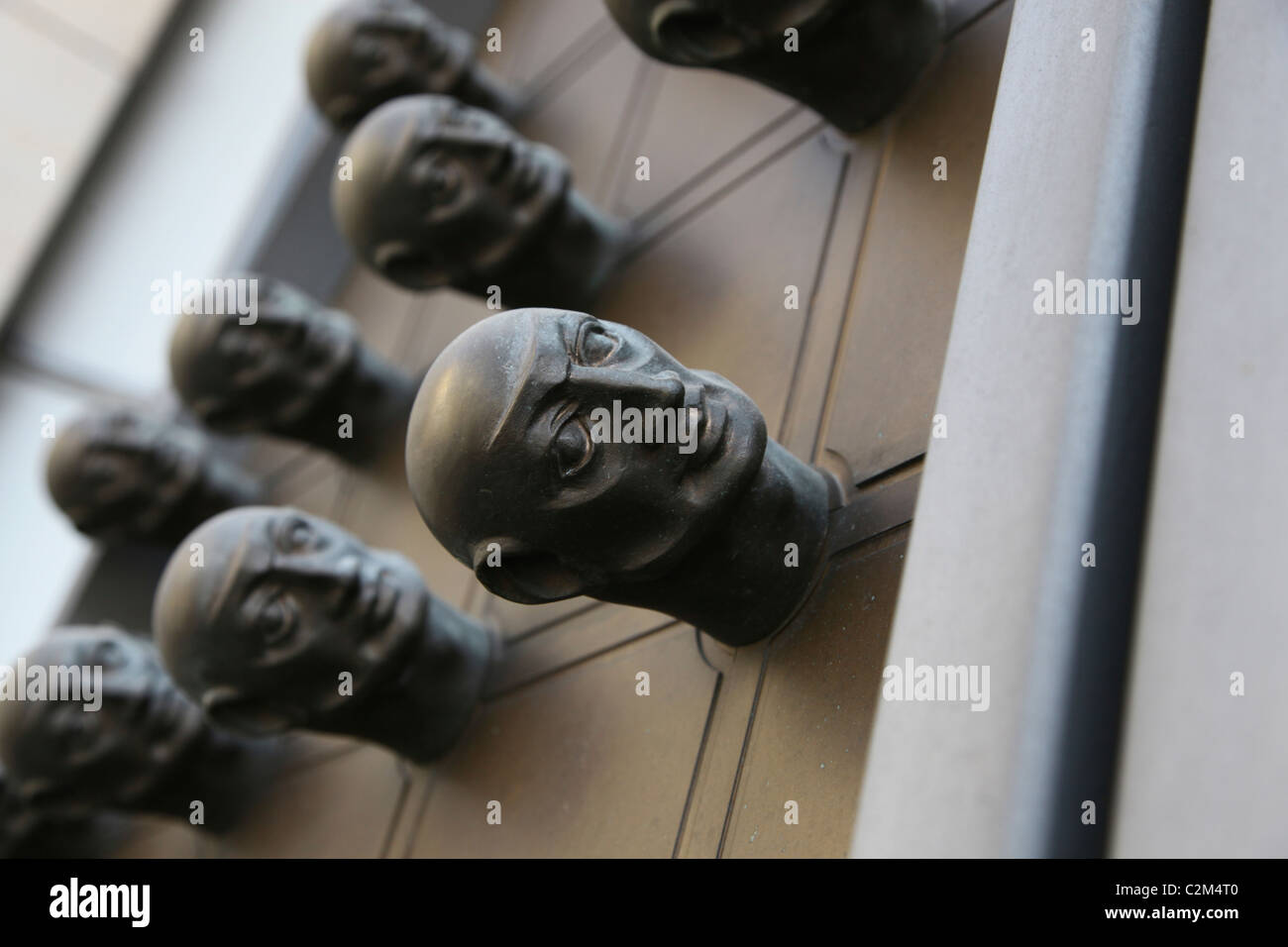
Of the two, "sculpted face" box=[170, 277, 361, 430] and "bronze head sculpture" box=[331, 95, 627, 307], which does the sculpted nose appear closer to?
"bronze head sculpture" box=[331, 95, 627, 307]

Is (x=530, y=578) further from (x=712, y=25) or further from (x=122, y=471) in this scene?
(x=122, y=471)

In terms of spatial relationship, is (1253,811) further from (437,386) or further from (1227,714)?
(437,386)

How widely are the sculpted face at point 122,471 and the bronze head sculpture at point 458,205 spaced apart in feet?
5.22

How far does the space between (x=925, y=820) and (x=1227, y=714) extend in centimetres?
27

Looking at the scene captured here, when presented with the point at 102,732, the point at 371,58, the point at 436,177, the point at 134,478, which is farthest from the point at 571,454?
the point at 134,478

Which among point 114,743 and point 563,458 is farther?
point 114,743

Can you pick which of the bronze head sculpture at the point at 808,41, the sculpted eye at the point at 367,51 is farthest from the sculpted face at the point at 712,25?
the sculpted eye at the point at 367,51

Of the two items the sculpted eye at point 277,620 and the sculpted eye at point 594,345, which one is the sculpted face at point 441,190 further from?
the sculpted eye at point 594,345

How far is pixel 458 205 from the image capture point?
9.86 feet

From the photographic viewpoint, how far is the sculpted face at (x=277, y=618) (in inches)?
99.6

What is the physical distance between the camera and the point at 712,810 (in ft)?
6.95

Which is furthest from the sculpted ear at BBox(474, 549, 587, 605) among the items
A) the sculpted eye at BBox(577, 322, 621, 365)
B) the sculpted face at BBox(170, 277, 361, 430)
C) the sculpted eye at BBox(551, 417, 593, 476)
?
the sculpted face at BBox(170, 277, 361, 430)

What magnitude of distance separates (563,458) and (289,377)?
2.35 meters

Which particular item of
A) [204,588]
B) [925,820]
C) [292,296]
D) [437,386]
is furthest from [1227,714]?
[292,296]
